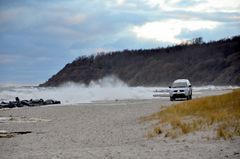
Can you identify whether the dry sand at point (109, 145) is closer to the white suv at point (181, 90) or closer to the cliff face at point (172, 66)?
the white suv at point (181, 90)

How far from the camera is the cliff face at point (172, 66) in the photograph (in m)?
142

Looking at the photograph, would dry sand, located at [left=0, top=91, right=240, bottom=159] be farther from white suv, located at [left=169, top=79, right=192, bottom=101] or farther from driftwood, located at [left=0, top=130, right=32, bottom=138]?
white suv, located at [left=169, top=79, right=192, bottom=101]

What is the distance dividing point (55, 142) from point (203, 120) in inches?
233

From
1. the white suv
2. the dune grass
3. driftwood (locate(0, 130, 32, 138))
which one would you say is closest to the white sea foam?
the white suv

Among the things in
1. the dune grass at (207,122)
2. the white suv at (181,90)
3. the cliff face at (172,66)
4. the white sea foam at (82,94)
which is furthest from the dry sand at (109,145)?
the cliff face at (172,66)

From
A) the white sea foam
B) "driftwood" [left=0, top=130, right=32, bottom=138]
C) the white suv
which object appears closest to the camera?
"driftwood" [left=0, top=130, right=32, bottom=138]

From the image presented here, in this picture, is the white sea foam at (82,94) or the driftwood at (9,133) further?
the white sea foam at (82,94)

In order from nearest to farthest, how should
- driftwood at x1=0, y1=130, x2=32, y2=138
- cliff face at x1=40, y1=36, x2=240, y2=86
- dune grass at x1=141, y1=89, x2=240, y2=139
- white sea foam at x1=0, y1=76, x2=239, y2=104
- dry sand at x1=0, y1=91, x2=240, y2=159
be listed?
dry sand at x1=0, y1=91, x2=240, y2=159, dune grass at x1=141, y1=89, x2=240, y2=139, driftwood at x1=0, y1=130, x2=32, y2=138, white sea foam at x1=0, y1=76, x2=239, y2=104, cliff face at x1=40, y1=36, x2=240, y2=86

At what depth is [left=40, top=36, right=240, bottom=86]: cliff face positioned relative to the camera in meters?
142

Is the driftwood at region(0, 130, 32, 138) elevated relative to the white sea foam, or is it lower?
lower

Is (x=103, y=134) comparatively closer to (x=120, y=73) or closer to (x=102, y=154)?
(x=102, y=154)

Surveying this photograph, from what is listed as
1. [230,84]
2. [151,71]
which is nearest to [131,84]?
[151,71]

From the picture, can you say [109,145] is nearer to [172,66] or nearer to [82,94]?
[82,94]

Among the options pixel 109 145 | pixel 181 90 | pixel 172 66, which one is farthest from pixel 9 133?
pixel 172 66
